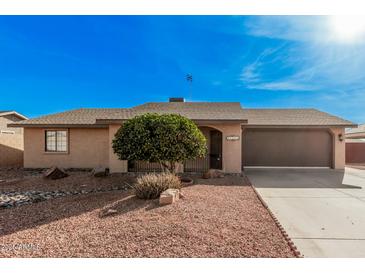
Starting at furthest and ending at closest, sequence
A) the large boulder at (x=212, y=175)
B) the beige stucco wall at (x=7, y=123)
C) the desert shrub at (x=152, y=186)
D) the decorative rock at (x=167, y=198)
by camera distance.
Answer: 1. the beige stucco wall at (x=7, y=123)
2. the large boulder at (x=212, y=175)
3. the desert shrub at (x=152, y=186)
4. the decorative rock at (x=167, y=198)

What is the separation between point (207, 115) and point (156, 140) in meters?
4.53

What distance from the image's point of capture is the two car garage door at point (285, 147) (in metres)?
12.2

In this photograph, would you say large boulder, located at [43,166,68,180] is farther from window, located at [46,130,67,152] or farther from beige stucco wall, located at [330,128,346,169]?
beige stucco wall, located at [330,128,346,169]

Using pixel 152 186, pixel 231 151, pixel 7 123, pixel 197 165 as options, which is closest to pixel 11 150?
pixel 7 123

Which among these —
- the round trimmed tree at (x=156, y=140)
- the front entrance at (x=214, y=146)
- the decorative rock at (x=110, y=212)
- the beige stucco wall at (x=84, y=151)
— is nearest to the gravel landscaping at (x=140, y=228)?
the decorative rock at (x=110, y=212)

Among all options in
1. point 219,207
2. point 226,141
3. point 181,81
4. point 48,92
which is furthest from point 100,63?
point 219,207

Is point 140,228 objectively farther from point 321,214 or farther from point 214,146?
point 214,146

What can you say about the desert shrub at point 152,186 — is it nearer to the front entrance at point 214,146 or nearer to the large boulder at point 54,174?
the large boulder at point 54,174

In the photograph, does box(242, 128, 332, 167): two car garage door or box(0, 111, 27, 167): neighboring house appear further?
box(0, 111, 27, 167): neighboring house

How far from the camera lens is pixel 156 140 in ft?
22.1

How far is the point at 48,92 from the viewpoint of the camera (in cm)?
1759

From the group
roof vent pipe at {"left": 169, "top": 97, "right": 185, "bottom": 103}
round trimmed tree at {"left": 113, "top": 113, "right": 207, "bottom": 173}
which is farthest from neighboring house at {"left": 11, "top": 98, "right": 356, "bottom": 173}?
round trimmed tree at {"left": 113, "top": 113, "right": 207, "bottom": 173}

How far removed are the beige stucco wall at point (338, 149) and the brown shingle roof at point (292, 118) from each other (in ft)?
1.76

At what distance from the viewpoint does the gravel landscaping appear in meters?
3.03
